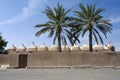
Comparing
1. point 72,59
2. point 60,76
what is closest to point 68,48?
point 72,59

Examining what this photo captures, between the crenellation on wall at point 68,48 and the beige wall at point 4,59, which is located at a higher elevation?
the crenellation on wall at point 68,48

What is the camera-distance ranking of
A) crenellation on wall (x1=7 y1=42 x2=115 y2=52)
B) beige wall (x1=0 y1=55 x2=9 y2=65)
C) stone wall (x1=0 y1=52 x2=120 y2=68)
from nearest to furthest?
stone wall (x1=0 y1=52 x2=120 y2=68) < beige wall (x1=0 y1=55 x2=9 y2=65) < crenellation on wall (x1=7 y1=42 x2=115 y2=52)

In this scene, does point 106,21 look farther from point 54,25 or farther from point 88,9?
point 54,25

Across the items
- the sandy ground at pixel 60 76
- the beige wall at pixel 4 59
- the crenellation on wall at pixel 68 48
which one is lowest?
the sandy ground at pixel 60 76

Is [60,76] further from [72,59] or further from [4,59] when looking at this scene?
[4,59]

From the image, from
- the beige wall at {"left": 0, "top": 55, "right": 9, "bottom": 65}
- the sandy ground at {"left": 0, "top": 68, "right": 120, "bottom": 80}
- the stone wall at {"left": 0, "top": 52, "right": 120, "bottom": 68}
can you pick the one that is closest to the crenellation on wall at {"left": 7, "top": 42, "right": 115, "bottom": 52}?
the beige wall at {"left": 0, "top": 55, "right": 9, "bottom": 65}

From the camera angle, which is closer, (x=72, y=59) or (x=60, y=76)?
(x=60, y=76)

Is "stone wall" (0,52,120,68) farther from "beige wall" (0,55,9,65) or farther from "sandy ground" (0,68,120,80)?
"sandy ground" (0,68,120,80)

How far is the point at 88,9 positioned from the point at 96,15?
1.51m

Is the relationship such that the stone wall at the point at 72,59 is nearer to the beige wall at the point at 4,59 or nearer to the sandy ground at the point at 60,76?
the beige wall at the point at 4,59

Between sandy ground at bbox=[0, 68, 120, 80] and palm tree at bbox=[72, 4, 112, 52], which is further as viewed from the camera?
palm tree at bbox=[72, 4, 112, 52]

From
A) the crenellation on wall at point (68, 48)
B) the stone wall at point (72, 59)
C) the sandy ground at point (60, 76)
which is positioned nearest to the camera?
the sandy ground at point (60, 76)

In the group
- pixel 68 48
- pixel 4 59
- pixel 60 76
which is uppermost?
pixel 68 48

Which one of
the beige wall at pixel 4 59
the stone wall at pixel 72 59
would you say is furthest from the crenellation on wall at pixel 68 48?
the stone wall at pixel 72 59
